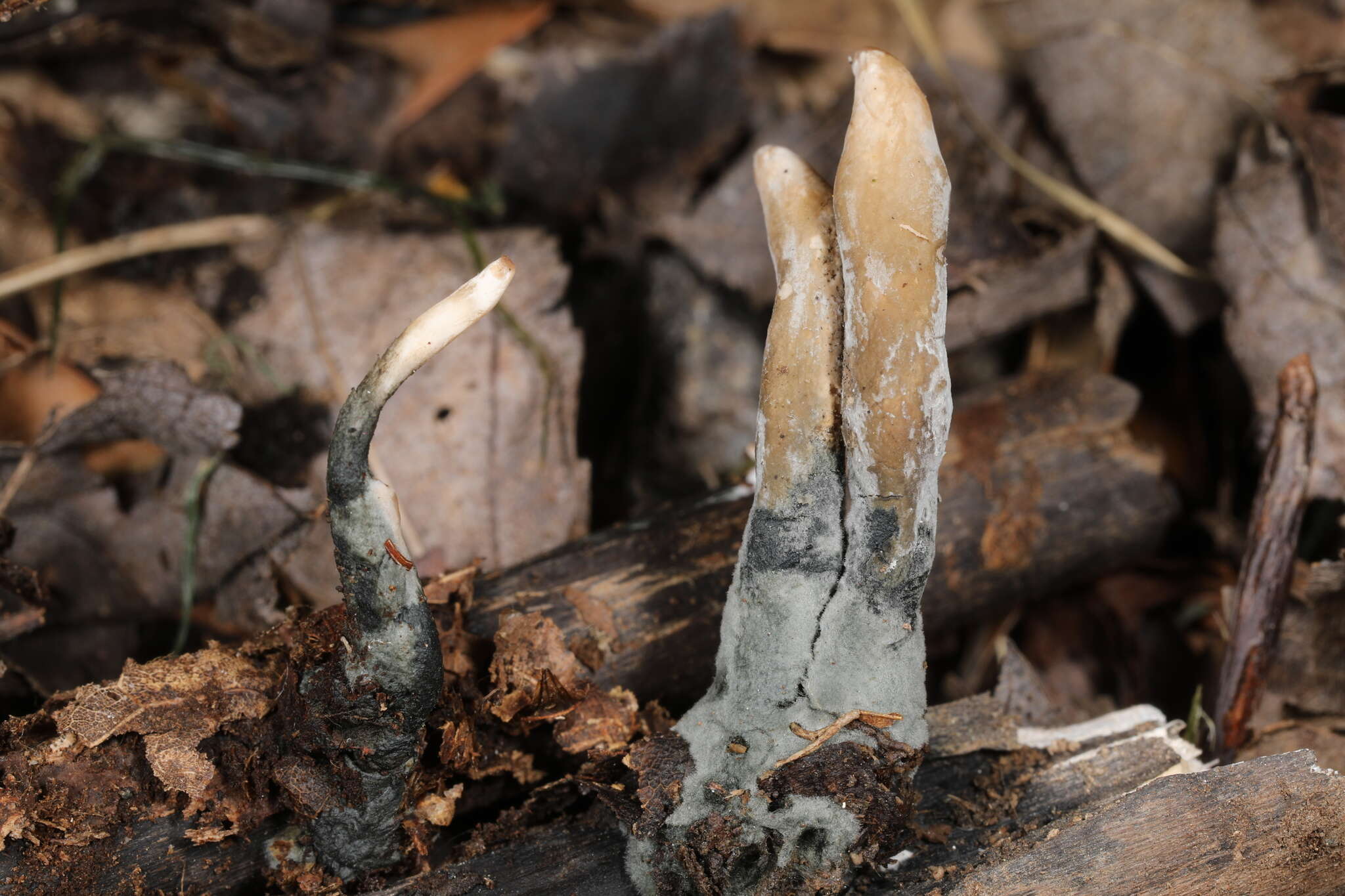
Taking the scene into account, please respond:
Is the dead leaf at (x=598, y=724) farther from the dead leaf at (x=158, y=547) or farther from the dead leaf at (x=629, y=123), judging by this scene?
the dead leaf at (x=629, y=123)

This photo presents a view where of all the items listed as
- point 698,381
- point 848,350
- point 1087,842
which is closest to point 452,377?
point 698,381

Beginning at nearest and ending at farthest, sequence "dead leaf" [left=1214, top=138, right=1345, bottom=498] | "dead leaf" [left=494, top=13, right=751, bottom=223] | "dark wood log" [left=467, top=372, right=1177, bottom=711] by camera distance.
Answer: "dark wood log" [left=467, top=372, right=1177, bottom=711] → "dead leaf" [left=1214, top=138, right=1345, bottom=498] → "dead leaf" [left=494, top=13, right=751, bottom=223]

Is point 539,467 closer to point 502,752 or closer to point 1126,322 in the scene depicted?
point 502,752

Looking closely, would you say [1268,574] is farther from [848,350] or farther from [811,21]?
[811,21]

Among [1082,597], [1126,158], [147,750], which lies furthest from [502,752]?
[1126,158]

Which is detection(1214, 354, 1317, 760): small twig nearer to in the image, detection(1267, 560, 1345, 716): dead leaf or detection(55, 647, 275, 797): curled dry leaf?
detection(1267, 560, 1345, 716): dead leaf

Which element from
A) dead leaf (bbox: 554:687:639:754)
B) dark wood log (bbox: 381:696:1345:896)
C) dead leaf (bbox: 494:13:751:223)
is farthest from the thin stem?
dark wood log (bbox: 381:696:1345:896)
